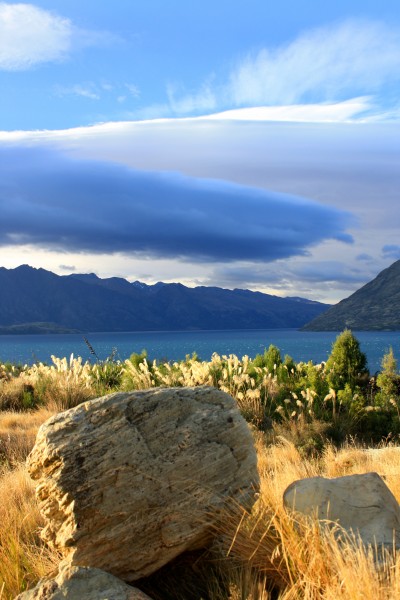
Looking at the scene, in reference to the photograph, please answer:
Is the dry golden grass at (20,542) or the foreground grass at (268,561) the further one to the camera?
the dry golden grass at (20,542)

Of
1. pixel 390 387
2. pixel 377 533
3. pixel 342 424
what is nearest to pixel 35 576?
pixel 377 533

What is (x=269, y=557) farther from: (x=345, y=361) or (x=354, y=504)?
(x=345, y=361)

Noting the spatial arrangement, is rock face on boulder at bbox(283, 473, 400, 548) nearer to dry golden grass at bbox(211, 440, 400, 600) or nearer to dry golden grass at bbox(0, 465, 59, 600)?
dry golden grass at bbox(211, 440, 400, 600)

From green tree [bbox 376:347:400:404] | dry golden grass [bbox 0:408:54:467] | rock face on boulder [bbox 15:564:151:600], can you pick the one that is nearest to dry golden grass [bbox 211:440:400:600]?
rock face on boulder [bbox 15:564:151:600]

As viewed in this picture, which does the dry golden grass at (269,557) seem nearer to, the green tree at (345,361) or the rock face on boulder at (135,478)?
the rock face on boulder at (135,478)

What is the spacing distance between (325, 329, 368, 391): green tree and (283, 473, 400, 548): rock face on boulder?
9288 mm

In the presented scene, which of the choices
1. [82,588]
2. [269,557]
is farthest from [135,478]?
[269,557]

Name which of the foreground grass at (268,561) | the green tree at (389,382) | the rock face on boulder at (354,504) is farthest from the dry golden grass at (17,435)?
the green tree at (389,382)

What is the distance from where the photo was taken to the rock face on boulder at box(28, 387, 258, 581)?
4.12 meters

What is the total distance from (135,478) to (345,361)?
10399 mm

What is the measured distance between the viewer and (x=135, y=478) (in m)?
4.20

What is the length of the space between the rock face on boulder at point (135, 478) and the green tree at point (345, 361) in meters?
9.56

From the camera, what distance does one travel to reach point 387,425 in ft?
39.1

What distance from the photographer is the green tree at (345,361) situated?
13758mm
